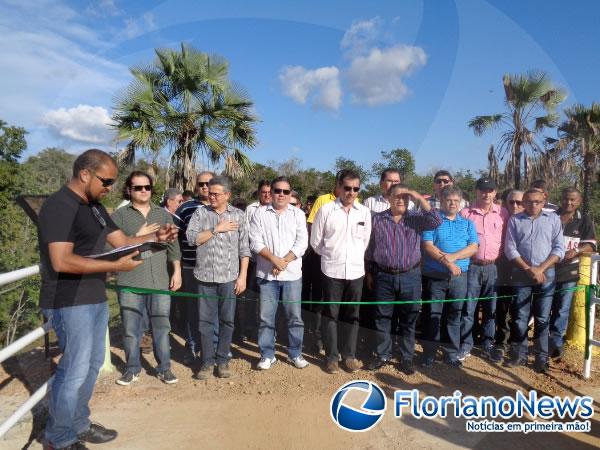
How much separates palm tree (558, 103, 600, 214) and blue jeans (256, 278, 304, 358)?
12.0m

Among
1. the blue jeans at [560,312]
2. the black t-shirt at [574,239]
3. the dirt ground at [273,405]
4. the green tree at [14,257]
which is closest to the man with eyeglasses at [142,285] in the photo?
the dirt ground at [273,405]

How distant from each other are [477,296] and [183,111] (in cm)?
529

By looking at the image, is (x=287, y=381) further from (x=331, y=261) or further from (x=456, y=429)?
(x=456, y=429)

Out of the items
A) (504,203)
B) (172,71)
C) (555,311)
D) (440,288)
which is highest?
(172,71)

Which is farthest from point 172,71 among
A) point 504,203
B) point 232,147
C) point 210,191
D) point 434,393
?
point 434,393

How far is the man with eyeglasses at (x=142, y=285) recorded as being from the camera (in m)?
3.69

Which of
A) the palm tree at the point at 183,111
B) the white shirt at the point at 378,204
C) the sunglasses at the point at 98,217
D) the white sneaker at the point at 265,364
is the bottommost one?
the white sneaker at the point at 265,364

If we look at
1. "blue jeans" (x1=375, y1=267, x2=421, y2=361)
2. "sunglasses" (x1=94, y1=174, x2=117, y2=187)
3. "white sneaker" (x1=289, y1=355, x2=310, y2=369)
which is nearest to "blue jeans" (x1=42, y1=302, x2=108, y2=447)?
"sunglasses" (x1=94, y1=174, x2=117, y2=187)

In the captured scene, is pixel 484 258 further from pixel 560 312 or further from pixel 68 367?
pixel 68 367

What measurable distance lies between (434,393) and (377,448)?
1.09 metres

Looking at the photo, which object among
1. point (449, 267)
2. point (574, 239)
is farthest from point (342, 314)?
point (574, 239)

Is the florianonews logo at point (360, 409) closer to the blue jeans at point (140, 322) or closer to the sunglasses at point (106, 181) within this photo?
the blue jeans at point (140, 322)

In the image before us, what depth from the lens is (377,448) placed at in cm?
294

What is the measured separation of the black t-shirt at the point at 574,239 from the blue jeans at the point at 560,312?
89 mm
